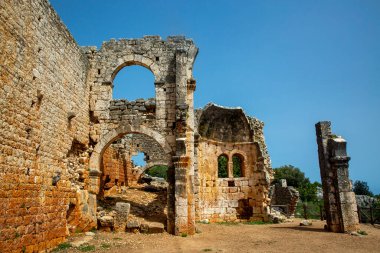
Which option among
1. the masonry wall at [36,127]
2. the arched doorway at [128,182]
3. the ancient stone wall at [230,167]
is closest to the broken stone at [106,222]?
the arched doorway at [128,182]

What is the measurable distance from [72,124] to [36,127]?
2397mm

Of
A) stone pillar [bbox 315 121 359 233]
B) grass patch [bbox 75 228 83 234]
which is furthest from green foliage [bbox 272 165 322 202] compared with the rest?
grass patch [bbox 75 228 83 234]

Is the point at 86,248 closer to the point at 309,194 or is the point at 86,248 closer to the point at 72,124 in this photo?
the point at 72,124

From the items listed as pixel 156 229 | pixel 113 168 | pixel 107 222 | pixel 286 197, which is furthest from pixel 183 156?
pixel 286 197

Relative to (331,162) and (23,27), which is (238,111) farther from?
(23,27)

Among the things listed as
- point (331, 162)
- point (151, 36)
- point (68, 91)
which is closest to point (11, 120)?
point (68, 91)

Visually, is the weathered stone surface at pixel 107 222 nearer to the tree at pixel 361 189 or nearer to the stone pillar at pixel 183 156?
the stone pillar at pixel 183 156

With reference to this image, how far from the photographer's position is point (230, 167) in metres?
17.7

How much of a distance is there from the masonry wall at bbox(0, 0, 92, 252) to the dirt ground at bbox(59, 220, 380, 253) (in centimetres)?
118

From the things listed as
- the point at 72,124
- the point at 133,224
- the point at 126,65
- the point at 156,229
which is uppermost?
the point at 126,65

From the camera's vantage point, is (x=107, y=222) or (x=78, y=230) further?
(x=107, y=222)

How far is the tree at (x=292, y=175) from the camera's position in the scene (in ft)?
114

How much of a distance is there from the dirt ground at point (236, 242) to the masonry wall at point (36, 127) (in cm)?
118

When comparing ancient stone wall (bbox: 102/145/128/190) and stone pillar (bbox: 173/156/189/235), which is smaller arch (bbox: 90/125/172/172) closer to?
stone pillar (bbox: 173/156/189/235)
